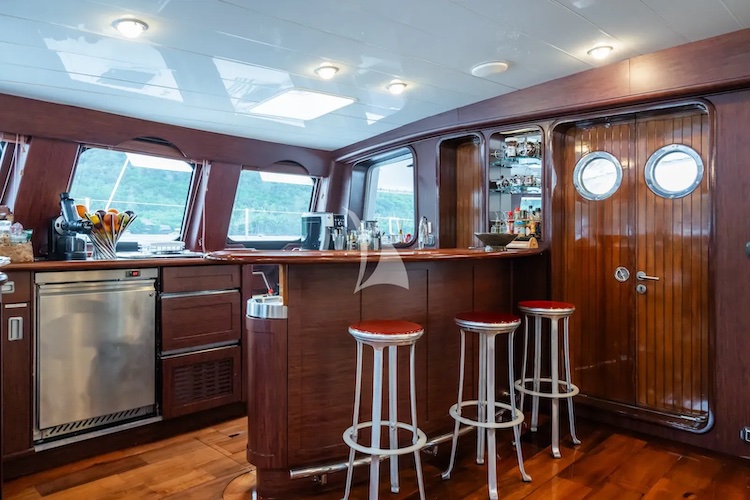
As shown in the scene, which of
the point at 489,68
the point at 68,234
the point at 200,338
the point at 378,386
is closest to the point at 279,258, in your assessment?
the point at 378,386

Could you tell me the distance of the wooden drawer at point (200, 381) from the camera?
10.4 feet

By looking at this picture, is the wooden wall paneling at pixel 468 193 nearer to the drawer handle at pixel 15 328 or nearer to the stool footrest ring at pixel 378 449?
the stool footrest ring at pixel 378 449

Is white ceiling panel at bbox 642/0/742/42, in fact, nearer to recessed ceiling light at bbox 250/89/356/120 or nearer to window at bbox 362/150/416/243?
recessed ceiling light at bbox 250/89/356/120

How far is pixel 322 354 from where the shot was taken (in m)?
2.41

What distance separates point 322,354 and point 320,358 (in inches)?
0.9

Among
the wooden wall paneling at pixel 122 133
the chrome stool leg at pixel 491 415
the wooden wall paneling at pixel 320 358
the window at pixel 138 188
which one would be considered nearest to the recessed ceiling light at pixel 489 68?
the wooden wall paneling at pixel 320 358

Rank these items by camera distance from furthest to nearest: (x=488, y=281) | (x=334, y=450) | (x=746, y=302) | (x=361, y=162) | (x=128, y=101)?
(x=361, y=162) → (x=128, y=101) → (x=488, y=281) → (x=746, y=302) → (x=334, y=450)

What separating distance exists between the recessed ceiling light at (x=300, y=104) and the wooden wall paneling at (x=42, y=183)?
4.69 feet

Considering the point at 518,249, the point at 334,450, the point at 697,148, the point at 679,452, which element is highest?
the point at 697,148

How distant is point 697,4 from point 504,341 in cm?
221

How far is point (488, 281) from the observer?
3229 millimetres

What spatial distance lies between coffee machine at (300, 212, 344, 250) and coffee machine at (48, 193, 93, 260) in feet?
5.92

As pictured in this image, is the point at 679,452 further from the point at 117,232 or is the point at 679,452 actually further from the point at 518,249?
the point at 117,232

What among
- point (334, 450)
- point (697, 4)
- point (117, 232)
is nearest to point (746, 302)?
point (697, 4)
